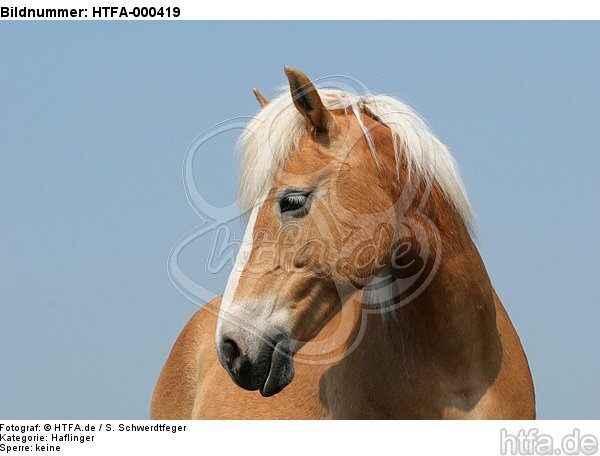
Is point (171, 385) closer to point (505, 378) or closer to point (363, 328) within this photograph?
point (363, 328)

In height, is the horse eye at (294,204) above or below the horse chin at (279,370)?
above

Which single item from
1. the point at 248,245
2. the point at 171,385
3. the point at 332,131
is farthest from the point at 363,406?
the point at 171,385

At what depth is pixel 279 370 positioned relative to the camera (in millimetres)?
3771

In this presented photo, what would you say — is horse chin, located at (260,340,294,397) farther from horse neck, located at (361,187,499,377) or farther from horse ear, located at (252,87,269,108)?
horse ear, located at (252,87,269,108)

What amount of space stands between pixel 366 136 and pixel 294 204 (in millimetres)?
547

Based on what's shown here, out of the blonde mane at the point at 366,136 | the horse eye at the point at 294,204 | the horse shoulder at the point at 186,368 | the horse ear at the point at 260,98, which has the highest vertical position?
the horse ear at the point at 260,98

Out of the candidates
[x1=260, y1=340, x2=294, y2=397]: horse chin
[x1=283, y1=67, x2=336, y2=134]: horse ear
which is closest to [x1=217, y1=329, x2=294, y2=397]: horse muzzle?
[x1=260, y1=340, x2=294, y2=397]: horse chin

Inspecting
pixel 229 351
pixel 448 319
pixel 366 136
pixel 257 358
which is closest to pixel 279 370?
pixel 257 358

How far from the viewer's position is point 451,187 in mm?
4203

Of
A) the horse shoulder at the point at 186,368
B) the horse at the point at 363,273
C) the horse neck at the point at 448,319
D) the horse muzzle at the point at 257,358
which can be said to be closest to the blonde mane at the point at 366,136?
the horse at the point at 363,273

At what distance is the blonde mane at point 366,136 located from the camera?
155 inches

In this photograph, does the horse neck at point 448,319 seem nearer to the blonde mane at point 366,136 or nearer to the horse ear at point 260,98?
the blonde mane at point 366,136

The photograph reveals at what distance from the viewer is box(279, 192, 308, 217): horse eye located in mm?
3799
